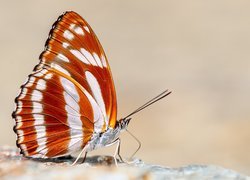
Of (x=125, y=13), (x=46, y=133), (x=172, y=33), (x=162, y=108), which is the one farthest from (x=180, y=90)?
(x=46, y=133)

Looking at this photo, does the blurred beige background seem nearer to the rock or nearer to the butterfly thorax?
the butterfly thorax

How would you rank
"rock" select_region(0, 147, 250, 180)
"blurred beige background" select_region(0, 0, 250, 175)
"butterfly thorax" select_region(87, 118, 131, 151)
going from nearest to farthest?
"rock" select_region(0, 147, 250, 180) → "butterfly thorax" select_region(87, 118, 131, 151) → "blurred beige background" select_region(0, 0, 250, 175)

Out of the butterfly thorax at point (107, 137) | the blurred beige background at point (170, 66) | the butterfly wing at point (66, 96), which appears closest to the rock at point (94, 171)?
the butterfly thorax at point (107, 137)

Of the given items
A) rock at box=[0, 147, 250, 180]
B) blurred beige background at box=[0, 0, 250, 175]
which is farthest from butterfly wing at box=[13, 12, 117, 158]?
blurred beige background at box=[0, 0, 250, 175]

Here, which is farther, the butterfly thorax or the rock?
the butterfly thorax

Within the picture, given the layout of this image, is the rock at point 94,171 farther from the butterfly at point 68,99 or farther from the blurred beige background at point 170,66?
the blurred beige background at point 170,66

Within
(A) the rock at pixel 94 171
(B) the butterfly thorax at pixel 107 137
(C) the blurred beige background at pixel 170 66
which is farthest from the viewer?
(C) the blurred beige background at pixel 170 66
